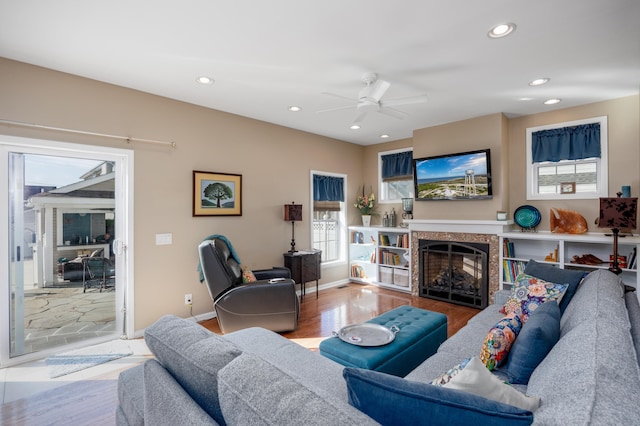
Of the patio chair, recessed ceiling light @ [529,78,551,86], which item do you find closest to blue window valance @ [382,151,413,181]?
recessed ceiling light @ [529,78,551,86]

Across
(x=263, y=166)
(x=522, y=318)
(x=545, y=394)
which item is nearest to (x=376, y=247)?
(x=263, y=166)

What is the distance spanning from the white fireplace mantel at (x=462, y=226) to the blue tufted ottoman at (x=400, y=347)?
2173mm

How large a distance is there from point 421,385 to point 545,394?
398 millimetres

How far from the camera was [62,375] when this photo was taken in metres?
2.65

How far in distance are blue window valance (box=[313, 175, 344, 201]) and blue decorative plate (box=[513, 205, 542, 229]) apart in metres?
2.90

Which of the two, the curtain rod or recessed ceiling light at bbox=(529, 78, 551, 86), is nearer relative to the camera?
the curtain rod

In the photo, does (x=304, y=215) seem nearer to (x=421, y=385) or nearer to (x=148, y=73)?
A: (x=148, y=73)

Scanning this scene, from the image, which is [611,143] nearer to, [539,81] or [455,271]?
[539,81]

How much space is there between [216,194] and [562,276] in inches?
149

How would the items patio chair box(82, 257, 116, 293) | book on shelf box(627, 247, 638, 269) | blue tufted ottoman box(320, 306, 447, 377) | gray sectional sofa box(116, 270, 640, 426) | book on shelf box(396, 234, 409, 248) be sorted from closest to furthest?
gray sectional sofa box(116, 270, 640, 426)
blue tufted ottoman box(320, 306, 447, 377)
patio chair box(82, 257, 116, 293)
book on shelf box(627, 247, 638, 269)
book on shelf box(396, 234, 409, 248)

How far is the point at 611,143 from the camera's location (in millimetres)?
3812

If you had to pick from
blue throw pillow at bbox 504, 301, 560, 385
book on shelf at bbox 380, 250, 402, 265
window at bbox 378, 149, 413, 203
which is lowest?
book on shelf at bbox 380, 250, 402, 265

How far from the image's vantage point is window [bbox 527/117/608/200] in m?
3.89

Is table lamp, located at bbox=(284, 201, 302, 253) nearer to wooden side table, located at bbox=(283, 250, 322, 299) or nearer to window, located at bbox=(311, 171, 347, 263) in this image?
wooden side table, located at bbox=(283, 250, 322, 299)
